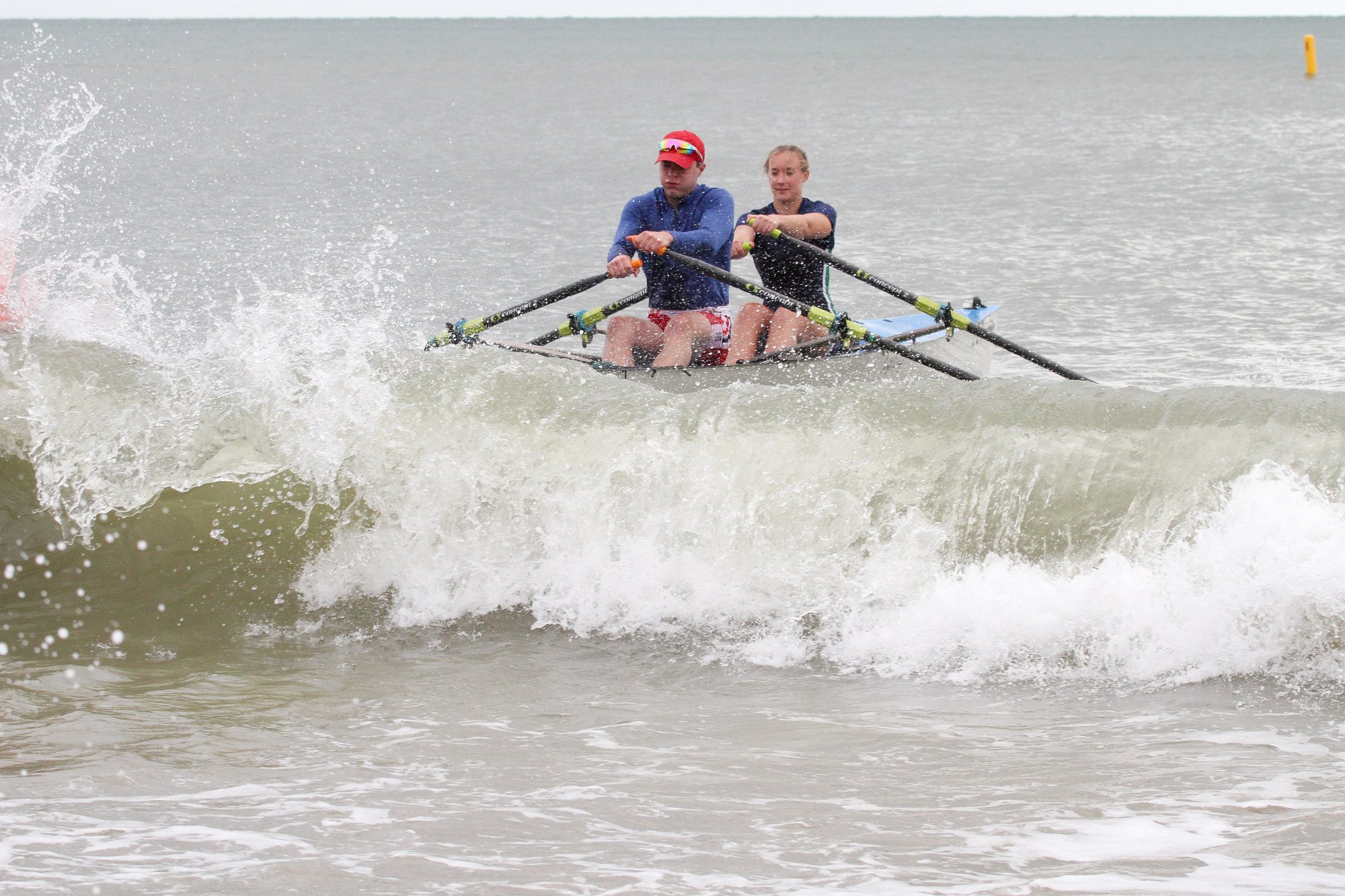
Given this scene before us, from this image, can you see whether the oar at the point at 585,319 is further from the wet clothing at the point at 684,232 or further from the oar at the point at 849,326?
the oar at the point at 849,326

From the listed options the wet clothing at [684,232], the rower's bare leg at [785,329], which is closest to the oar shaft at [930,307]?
the rower's bare leg at [785,329]

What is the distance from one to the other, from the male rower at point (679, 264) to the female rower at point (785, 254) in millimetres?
188

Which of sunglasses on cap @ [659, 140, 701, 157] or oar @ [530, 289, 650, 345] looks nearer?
sunglasses on cap @ [659, 140, 701, 157]

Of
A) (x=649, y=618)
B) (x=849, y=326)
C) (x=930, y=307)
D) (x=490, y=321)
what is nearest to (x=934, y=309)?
(x=930, y=307)

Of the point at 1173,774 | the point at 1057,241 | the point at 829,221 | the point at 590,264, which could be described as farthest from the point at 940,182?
the point at 1173,774

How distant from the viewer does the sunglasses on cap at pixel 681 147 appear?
22.4 feet

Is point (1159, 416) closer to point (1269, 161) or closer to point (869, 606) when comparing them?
point (869, 606)

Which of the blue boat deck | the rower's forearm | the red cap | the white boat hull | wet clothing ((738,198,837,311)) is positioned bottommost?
the white boat hull

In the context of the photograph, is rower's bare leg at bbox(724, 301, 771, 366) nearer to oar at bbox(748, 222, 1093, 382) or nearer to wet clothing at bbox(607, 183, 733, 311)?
wet clothing at bbox(607, 183, 733, 311)

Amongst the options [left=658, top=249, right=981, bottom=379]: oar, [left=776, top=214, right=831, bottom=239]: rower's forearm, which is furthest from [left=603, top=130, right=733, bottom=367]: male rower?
[left=776, top=214, right=831, bottom=239]: rower's forearm

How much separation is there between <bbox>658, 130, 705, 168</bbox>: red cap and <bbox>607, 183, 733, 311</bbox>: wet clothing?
0.15m

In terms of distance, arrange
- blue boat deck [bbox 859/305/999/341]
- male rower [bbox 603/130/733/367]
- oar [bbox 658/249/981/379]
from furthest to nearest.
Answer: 1. blue boat deck [bbox 859/305/999/341]
2. oar [bbox 658/249/981/379]
3. male rower [bbox 603/130/733/367]

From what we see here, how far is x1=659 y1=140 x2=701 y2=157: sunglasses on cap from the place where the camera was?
6812mm

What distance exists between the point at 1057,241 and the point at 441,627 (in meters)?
13.0
